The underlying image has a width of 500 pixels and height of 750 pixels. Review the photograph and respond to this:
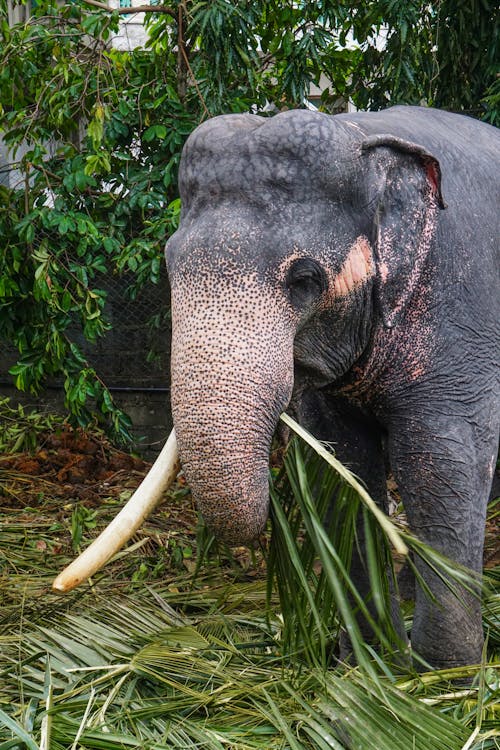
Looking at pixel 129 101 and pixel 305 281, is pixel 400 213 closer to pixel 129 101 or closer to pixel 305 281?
pixel 305 281

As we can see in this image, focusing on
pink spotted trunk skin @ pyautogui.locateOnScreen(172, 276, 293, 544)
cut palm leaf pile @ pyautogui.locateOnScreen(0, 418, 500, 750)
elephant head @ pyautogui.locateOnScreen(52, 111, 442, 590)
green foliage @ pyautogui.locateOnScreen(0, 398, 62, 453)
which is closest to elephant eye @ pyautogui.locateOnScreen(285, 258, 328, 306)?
elephant head @ pyautogui.locateOnScreen(52, 111, 442, 590)

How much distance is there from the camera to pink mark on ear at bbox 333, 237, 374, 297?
9.30 feet

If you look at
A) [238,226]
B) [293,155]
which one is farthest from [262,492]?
[293,155]

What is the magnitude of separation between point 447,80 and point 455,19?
31cm

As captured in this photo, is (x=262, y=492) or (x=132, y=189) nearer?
(x=262, y=492)

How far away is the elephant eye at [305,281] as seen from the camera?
273 centimetres

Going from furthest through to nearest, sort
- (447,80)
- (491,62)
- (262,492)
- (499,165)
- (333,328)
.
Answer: (447,80), (491,62), (499,165), (333,328), (262,492)

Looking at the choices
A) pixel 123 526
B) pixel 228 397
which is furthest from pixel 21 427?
pixel 228 397

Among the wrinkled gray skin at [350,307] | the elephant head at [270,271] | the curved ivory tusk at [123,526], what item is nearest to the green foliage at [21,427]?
the wrinkled gray skin at [350,307]

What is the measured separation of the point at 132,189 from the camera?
5.55m

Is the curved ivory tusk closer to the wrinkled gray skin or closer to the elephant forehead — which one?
the wrinkled gray skin

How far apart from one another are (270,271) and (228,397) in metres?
0.35

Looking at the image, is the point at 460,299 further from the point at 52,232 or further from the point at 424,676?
the point at 52,232

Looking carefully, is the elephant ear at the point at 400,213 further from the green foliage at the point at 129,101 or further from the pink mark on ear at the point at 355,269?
the green foliage at the point at 129,101
